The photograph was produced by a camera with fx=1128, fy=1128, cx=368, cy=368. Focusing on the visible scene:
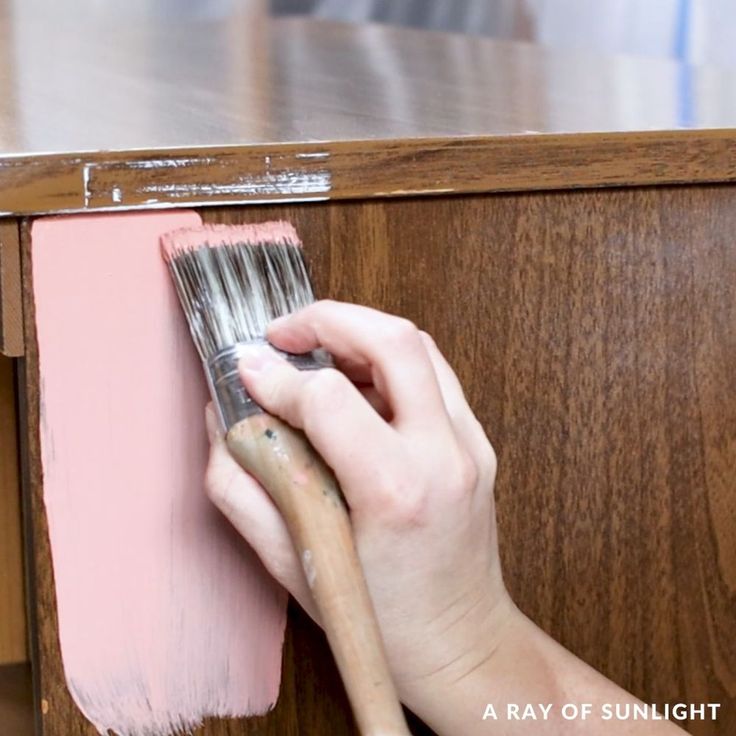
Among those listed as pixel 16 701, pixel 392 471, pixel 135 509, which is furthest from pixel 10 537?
pixel 392 471

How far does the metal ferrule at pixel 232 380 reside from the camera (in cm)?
38

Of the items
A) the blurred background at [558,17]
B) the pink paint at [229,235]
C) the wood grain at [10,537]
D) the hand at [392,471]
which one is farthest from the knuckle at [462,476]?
the blurred background at [558,17]

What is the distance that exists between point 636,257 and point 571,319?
4cm

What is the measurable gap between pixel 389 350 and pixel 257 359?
0.05m

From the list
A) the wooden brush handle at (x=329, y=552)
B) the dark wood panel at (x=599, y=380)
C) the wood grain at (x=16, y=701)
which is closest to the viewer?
the wooden brush handle at (x=329, y=552)

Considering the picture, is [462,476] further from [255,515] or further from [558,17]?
[558,17]

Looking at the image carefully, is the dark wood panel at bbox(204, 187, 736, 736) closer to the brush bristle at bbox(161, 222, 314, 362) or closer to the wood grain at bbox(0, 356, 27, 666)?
the brush bristle at bbox(161, 222, 314, 362)

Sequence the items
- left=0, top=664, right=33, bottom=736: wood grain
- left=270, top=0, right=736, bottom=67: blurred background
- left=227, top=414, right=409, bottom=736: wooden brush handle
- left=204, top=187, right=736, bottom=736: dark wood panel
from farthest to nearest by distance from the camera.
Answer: left=270, top=0, right=736, bottom=67: blurred background < left=0, top=664, right=33, bottom=736: wood grain < left=204, top=187, right=736, bottom=736: dark wood panel < left=227, top=414, right=409, bottom=736: wooden brush handle

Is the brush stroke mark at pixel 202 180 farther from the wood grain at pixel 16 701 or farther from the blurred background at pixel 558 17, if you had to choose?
the blurred background at pixel 558 17

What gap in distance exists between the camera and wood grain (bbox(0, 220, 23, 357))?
0.39 metres

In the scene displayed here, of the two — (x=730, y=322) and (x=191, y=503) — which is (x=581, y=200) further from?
(x=191, y=503)

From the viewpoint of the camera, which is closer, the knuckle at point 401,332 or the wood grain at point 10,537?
the knuckle at point 401,332

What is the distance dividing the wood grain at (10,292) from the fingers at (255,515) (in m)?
0.08

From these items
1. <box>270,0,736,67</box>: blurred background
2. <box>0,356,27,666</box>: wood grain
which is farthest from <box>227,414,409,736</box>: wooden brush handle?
<box>270,0,736,67</box>: blurred background
